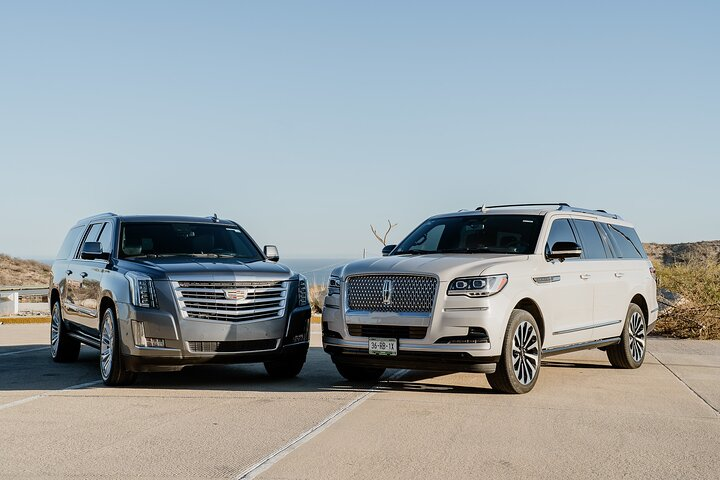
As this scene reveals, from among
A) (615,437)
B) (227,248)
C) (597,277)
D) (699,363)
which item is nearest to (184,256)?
(227,248)

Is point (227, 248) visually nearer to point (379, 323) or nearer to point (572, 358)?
point (379, 323)

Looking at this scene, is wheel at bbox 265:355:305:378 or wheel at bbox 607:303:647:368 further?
wheel at bbox 607:303:647:368

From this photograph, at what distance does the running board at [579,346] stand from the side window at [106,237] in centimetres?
552

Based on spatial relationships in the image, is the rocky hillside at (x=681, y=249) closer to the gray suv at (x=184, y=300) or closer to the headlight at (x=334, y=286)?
the gray suv at (x=184, y=300)

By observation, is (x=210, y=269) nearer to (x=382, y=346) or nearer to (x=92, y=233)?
(x=382, y=346)

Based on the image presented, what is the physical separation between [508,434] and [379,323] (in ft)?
8.41

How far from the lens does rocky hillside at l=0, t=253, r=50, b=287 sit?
2015 inches

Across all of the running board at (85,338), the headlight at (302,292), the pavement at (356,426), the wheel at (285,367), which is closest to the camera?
the pavement at (356,426)

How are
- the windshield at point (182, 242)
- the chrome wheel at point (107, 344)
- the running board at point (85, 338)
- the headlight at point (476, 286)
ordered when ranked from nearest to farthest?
the headlight at point (476, 286) < the chrome wheel at point (107, 344) < the running board at point (85, 338) < the windshield at point (182, 242)

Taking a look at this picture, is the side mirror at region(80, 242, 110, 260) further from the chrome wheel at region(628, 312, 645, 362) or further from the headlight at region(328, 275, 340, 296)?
the chrome wheel at region(628, 312, 645, 362)

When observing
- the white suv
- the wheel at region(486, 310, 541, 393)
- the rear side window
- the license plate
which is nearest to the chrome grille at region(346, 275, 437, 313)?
the white suv

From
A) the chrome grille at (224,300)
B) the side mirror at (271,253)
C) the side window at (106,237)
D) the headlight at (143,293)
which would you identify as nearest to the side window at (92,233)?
the side window at (106,237)

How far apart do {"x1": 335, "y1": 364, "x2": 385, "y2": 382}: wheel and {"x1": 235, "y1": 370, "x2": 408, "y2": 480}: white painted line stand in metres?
0.80

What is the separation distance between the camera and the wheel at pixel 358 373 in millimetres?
10914
